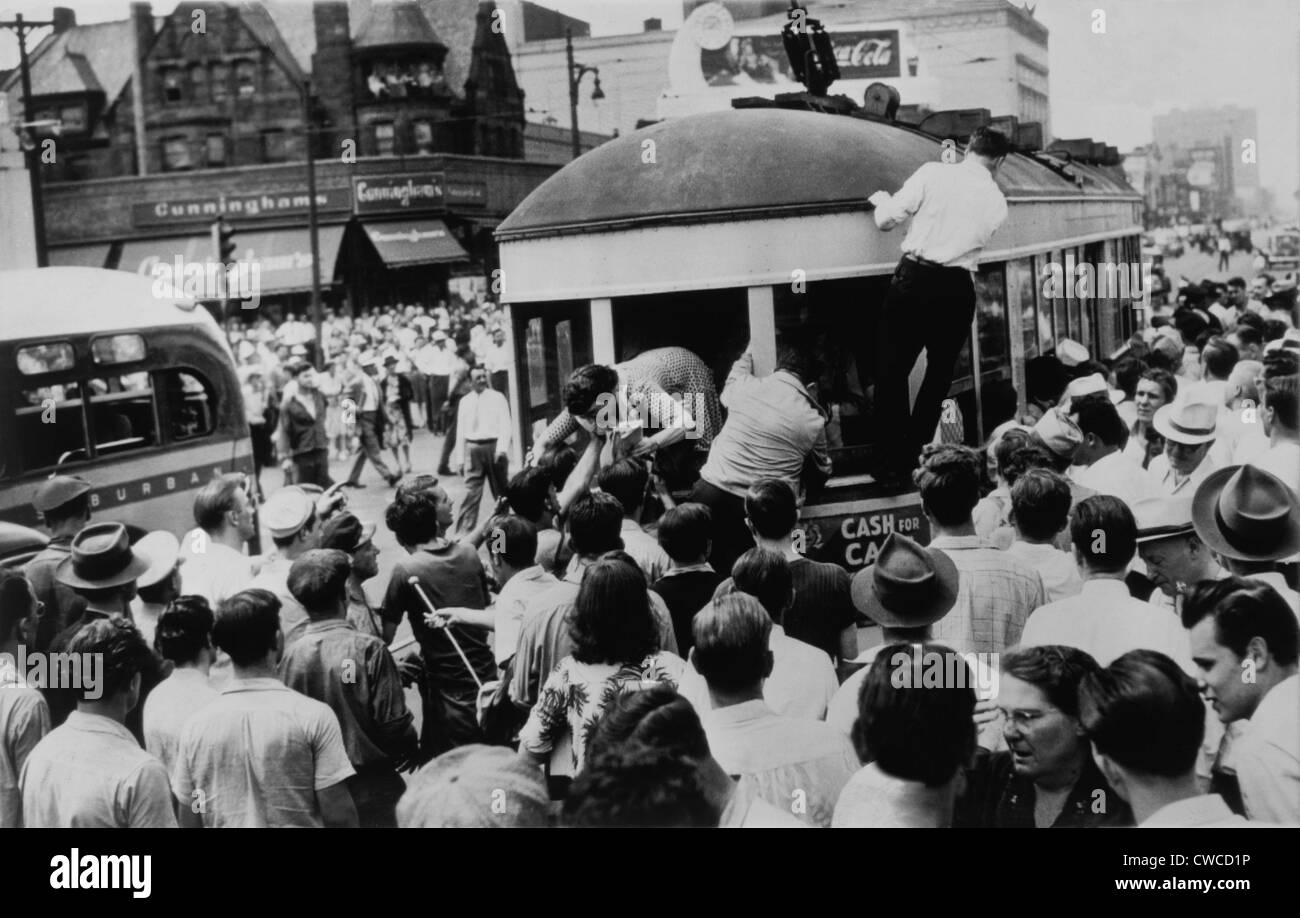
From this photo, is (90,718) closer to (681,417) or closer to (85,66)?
(681,417)

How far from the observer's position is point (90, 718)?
3.92m

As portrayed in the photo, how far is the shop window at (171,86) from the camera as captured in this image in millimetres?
31578

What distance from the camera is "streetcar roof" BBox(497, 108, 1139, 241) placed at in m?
6.72

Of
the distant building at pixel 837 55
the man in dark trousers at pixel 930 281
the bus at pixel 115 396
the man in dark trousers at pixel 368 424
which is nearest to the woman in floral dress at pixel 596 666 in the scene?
the man in dark trousers at pixel 930 281

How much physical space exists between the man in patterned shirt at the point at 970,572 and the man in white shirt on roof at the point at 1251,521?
53 cm

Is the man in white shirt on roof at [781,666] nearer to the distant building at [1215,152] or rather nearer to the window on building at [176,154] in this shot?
the distant building at [1215,152]

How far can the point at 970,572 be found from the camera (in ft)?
14.5

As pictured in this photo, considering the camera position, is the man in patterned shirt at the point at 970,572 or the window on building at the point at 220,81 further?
the window on building at the point at 220,81

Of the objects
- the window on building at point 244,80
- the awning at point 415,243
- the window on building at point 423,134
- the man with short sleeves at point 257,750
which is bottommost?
the man with short sleeves at point 257,750

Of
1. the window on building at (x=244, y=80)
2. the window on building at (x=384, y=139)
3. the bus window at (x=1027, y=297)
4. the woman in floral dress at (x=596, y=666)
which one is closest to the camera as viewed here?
the woman in floral dress at (x=596, y=666)

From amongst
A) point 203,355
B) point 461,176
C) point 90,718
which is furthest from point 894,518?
point 461,176

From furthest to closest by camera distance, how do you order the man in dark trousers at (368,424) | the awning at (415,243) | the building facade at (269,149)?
the awning at (415,243), the building facade at (269,149), the man in dark trousers at (368,424)

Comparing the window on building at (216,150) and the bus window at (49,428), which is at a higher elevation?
the window on building at (216,150)

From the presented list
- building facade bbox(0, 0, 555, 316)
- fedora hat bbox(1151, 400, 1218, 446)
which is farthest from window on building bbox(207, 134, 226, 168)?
fedora hat bbox(1151, 400, 1218, 446)
